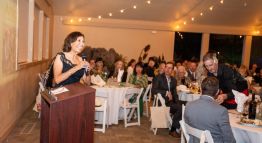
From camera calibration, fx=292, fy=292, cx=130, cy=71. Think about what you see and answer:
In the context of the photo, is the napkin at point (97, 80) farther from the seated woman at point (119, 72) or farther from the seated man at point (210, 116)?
the seated man at point (210, 116)

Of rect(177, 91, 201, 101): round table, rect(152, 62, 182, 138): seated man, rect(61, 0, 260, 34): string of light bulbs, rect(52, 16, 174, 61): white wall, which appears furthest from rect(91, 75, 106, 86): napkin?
rect(52, 16, 174, 61): white wall

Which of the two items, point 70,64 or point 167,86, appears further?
point 167,86

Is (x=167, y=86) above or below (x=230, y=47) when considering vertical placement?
below

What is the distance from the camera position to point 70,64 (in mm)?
2566

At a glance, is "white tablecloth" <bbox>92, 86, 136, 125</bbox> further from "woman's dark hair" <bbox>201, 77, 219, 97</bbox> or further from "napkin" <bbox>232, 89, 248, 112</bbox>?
"woman's dark hair" <bbox>201, 77, 219, 97</bbox>

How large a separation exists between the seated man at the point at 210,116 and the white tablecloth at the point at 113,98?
2.98 m

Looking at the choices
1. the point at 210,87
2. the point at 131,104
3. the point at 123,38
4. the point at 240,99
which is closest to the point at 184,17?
the point at 123,38

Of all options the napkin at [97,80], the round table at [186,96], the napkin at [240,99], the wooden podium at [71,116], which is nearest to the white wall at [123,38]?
the napkin at [97,80]

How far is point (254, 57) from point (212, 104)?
1389 centimetres

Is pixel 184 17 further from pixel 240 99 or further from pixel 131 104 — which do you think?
pixel 240 99

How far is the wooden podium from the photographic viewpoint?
1.96 meters

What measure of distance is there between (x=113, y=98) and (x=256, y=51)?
11.8 m

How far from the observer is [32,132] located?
16.8ft

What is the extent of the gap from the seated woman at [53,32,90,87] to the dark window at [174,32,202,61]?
39.9 ft
